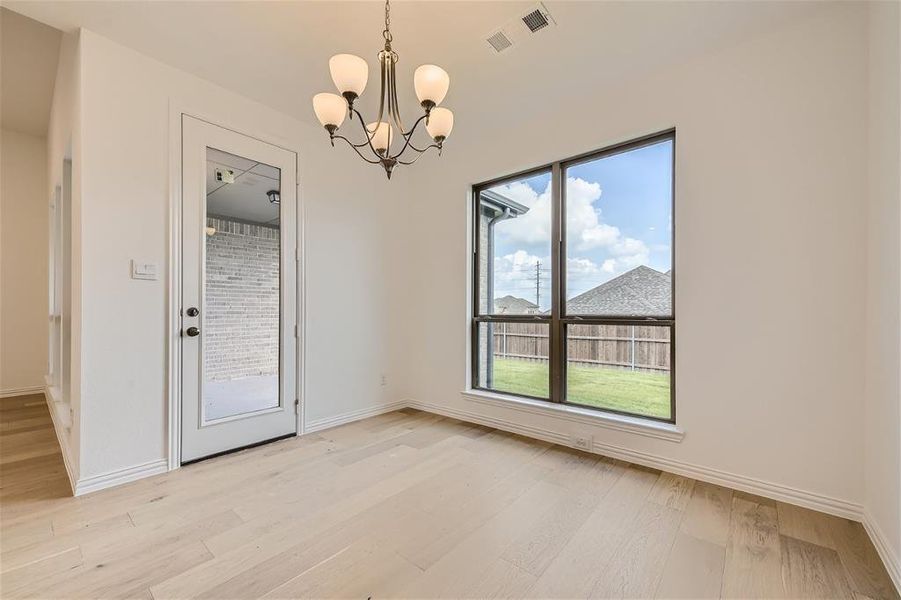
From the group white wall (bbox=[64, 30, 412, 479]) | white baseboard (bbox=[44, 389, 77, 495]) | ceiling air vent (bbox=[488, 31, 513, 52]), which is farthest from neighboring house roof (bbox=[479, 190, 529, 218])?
white baseboard (bbox=[44, 389, 77, 495])

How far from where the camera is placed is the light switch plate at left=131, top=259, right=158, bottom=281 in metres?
2.46

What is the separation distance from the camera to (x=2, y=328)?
176 inches

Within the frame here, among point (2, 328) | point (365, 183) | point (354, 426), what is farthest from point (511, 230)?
point (2, 328)

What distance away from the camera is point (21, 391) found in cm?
455

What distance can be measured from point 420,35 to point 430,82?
2.66ft

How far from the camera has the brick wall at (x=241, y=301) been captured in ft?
9.40

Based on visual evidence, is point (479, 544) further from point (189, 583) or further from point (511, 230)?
point (511, 230)

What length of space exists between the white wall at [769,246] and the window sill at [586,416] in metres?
0.06

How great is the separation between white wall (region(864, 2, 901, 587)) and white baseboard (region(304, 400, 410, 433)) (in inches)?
139

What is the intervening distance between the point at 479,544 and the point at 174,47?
11.4 ft

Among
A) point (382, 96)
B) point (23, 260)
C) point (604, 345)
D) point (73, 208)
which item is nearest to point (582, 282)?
point (604, 345)

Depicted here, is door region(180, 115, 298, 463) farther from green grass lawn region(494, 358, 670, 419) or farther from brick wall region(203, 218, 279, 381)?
green grass lawn region(494, 358, 670, 419)

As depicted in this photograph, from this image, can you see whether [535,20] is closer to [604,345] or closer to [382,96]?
[382,96]

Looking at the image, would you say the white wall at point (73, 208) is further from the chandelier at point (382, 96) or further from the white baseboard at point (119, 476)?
the chandelier at point (382, 96)
